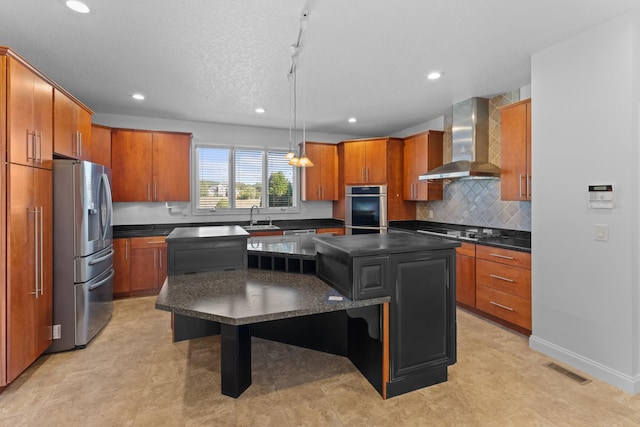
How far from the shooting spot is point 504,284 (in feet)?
10.4

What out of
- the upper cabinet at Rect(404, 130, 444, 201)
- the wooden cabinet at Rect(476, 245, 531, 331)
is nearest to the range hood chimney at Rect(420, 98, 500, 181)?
the upper cabinet at Rect(404, 130, 444, 201)

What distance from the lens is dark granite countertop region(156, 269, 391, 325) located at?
1.65 meters

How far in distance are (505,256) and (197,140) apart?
4.66 m

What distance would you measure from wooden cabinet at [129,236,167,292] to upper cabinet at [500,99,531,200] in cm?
441

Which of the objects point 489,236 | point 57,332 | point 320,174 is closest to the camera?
point 57,332

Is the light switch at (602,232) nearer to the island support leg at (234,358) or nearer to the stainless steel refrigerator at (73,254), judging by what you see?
the island support leg at (234,358)

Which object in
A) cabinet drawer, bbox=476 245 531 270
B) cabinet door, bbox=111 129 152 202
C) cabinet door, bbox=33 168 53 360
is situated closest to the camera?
cabinet door, bbox=33 168 53 360

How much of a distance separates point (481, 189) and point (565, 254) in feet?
5.76

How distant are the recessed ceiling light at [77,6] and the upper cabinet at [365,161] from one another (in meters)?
3.84

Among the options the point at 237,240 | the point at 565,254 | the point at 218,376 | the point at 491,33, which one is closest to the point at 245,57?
the point at 237,240

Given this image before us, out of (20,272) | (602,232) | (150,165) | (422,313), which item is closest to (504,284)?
(602,232)

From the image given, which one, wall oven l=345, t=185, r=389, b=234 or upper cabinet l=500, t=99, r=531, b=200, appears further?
wall oven l=345, t=185, r=389, b=234

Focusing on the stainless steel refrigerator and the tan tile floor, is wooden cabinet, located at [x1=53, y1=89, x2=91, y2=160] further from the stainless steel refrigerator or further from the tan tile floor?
the tan tile floor

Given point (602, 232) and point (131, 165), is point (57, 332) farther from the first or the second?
point (602, 232)
